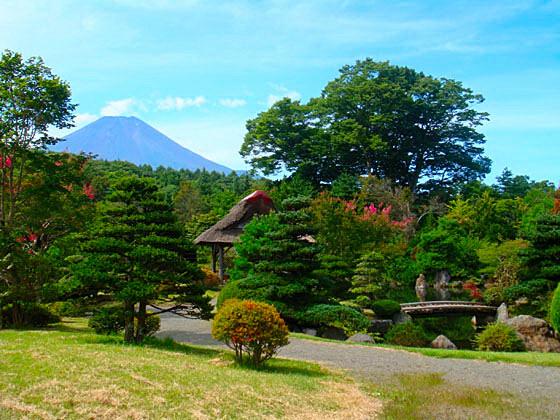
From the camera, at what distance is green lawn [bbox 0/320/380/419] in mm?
4953

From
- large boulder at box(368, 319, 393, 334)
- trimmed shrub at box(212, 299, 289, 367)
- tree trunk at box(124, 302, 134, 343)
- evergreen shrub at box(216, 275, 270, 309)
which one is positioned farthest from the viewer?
large boulder at box(368, 319, 393, 334)

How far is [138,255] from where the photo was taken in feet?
29.8

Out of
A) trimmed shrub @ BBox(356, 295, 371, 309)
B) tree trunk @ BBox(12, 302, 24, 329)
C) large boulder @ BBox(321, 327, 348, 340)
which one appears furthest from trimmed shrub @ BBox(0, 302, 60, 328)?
trimmed shrub @ BBox(356, 295, 371, 309)

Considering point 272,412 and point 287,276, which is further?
point 287,276

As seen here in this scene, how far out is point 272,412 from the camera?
5.57 metres

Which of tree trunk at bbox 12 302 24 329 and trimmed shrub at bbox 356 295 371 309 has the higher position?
tree trunk at bbox 12 302 24 329

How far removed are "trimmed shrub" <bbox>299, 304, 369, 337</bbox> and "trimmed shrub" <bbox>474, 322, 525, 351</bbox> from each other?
3321 millimetres

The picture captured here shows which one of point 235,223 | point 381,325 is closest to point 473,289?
point 381,325

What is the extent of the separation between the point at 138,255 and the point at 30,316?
13.6 feet

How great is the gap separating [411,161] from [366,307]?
28.1m

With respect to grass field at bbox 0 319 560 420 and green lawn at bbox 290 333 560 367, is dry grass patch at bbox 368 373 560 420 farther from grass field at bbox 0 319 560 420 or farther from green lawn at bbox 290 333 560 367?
green lawn at bbox 290 333 560 367

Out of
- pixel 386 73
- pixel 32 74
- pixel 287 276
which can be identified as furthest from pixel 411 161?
pixel 32 74

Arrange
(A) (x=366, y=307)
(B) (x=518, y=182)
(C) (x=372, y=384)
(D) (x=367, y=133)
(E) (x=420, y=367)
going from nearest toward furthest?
(C) (x=372, y=384) < (E) (x=420, y=367) < (A) (x=366, y=307) < (D) (x=367, y=133) < (B) (x=518, y=182)

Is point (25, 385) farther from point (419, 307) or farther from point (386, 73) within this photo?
point (386, 73)
